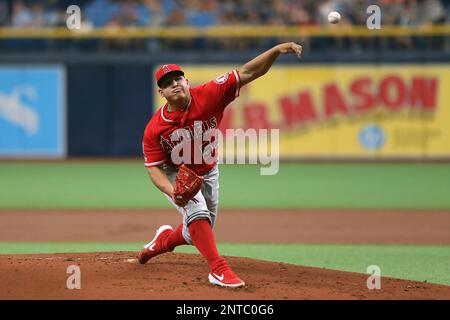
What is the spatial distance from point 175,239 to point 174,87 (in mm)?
1263

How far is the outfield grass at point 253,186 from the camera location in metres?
12.6

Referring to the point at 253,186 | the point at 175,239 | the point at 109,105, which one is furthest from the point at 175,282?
the point at 109,105

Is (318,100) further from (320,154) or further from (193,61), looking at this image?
(193,61)

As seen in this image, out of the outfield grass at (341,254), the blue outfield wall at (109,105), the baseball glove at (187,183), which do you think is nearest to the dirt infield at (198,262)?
the outfield grass at (341,254)

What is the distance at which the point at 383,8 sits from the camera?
60.2ft

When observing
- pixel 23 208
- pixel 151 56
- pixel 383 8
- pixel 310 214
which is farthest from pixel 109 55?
pixel 310 214

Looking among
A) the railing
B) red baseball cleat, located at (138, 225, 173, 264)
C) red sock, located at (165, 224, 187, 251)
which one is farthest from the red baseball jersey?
the railing

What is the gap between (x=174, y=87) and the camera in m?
6.12

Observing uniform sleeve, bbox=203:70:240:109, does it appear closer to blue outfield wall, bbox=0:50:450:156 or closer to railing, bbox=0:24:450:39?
railing, bbox=0:24:450:39

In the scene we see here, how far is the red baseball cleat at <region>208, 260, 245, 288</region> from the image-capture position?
19.2 feet

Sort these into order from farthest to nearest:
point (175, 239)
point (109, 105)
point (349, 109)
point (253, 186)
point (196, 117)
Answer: point (109, 105) < point (349, 109) < point (253, 186) < point (175, 239) < point (196, 117)

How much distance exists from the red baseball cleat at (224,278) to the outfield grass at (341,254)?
178cm

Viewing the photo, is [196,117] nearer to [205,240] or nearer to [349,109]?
[205,240]

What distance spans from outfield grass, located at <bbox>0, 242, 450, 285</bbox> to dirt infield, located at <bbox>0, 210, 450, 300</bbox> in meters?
0.42
